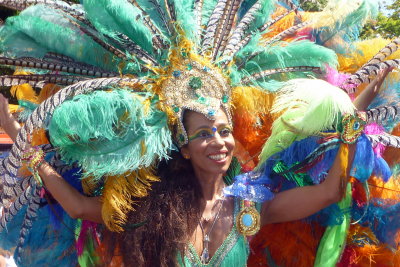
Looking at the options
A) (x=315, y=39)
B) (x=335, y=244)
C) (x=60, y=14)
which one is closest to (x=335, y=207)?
(x=335, y=244)

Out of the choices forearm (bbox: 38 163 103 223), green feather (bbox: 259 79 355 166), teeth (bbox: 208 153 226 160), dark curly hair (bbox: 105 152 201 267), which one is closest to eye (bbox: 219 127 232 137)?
teeth (bbox: 208 153 226 160)

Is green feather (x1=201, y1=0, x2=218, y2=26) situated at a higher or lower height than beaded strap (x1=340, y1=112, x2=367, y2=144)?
higher

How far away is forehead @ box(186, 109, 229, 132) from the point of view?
9.14 ft

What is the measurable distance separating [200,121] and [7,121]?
1032mm

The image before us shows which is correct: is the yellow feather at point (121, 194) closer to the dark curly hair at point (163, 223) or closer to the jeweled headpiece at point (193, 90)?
the dark curly hair at point (163, 223)

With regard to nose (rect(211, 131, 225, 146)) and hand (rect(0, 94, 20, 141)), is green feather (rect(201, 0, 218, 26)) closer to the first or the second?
nose (rect(211, 131, 225, 146))

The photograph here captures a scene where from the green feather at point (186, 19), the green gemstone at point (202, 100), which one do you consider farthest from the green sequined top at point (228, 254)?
the green feather at point (186, 19)

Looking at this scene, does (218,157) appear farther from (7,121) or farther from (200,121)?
(7,121)

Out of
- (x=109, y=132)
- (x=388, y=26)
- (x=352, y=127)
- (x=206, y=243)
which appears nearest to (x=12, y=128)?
(x=109, y=132)

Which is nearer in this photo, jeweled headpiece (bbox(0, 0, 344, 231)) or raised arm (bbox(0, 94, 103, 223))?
jeweled headpiece (bbox(0, 0, 344, 231))

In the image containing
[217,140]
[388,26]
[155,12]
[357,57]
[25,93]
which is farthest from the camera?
[388,26]

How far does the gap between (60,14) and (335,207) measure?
1.72m

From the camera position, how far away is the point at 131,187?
9.31ft

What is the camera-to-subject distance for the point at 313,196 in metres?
2.78
